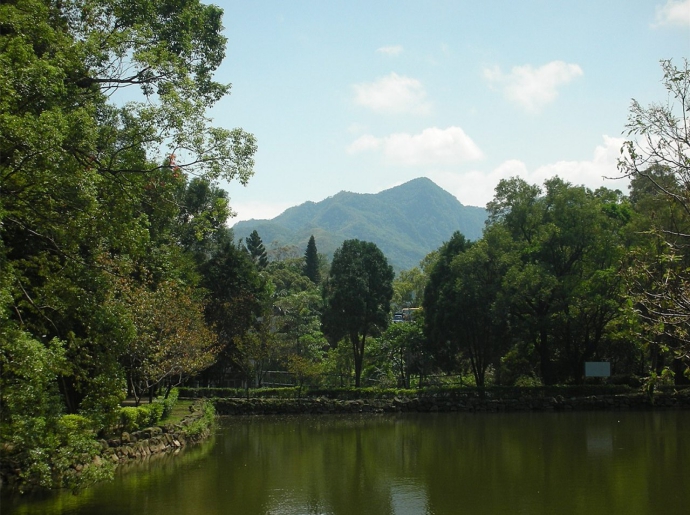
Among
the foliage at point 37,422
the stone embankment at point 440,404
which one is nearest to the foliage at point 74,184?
the foliage at point 37,422

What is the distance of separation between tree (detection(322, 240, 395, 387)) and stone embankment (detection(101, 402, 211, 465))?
1434cm

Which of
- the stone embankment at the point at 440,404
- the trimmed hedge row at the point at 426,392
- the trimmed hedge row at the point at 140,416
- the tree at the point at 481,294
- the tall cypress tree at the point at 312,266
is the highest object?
the tall cypress tree at the point at 312,266

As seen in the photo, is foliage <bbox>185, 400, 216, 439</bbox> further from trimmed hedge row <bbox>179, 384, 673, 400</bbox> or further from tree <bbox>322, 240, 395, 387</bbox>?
tree <bbox>322, 240, 395, 387</bbox>

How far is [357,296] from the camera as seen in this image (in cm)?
3422

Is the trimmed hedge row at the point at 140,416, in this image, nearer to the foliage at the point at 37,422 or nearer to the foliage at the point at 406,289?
the foliage at the point at 37,422

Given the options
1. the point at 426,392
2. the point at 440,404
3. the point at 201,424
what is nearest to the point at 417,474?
the point at 201,424

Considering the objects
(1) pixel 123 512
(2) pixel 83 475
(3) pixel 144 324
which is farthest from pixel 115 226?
(3) pixel 144 324

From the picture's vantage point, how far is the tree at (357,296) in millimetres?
34281

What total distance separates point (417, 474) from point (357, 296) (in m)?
20.5

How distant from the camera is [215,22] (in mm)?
13844

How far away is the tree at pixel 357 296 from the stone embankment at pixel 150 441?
1434 centimetres

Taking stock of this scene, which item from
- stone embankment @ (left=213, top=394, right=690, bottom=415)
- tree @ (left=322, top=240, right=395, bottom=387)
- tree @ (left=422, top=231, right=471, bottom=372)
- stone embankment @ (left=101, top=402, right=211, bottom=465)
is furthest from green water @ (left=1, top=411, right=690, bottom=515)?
tree @ (left=322, top=240, right=395, bottom=387)

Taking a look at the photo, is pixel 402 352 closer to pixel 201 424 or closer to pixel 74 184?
pixel 201 424

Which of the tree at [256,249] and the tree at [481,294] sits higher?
the tree at [256,249]
